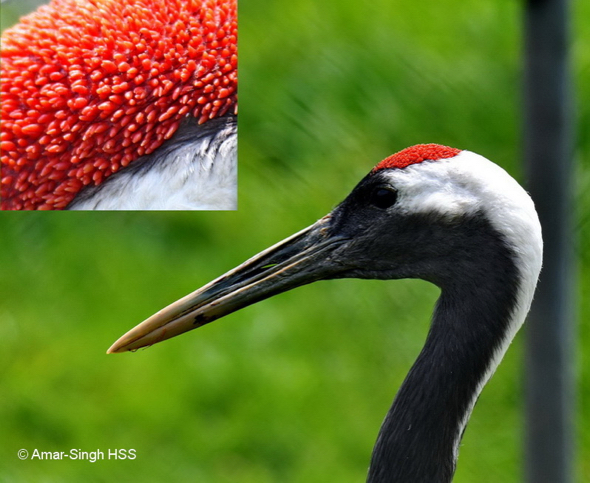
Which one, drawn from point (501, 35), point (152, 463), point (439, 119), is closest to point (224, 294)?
point (152, 463)

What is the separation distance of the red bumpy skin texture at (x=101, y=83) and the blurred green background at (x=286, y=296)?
406 mm

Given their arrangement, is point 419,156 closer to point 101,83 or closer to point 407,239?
point 407,239

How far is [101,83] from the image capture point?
4.55ft

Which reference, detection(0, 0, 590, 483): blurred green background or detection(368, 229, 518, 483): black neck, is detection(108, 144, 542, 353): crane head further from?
detection(0, 0, 590, 483): blurred green background

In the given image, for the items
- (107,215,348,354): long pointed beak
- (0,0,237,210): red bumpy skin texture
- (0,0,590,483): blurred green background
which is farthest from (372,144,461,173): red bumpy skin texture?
(0,0,590,483): blurred green background

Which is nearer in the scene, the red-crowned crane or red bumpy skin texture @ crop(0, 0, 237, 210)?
the red-crowned crane

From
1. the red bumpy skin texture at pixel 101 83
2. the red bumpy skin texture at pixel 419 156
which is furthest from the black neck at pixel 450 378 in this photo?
the red bumpy skin texture at pixel 101 83

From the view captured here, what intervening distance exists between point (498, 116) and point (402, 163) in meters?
0.85

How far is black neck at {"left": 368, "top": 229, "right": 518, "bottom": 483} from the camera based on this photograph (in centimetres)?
105

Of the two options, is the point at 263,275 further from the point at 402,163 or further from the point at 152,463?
the point at 152,463

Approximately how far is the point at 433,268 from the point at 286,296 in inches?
33.4

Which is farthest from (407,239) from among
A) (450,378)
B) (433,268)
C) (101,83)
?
(101,83)

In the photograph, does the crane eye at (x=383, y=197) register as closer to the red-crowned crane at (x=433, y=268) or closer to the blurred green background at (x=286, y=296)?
the red-crowned crane at (x=433, y=268)

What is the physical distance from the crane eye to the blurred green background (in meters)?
0.70
